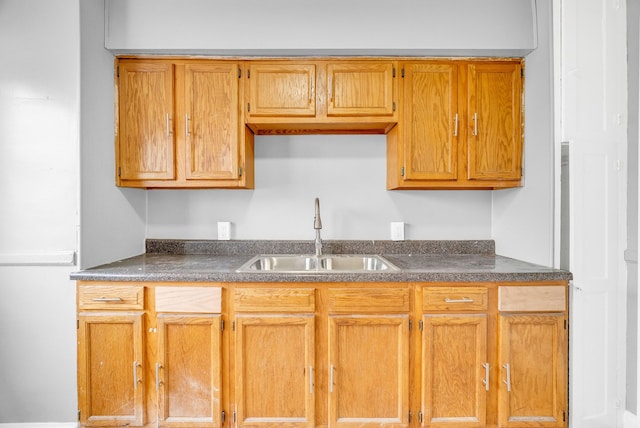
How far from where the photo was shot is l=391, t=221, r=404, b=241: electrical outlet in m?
2.36

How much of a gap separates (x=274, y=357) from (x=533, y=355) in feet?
4.18

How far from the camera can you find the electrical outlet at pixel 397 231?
2.36 metres

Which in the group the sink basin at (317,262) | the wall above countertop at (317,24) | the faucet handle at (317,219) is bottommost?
the sink basin at (317,262)

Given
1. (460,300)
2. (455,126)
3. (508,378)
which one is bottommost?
(508,378)

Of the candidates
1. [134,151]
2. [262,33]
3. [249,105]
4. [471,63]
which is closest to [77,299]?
[134,151]

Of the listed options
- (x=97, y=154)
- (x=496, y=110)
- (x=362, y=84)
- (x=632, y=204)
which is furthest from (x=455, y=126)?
(x=97, y=154)

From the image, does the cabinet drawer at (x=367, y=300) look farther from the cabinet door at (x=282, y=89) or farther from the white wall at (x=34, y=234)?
the white wall at (x=34, y=234)

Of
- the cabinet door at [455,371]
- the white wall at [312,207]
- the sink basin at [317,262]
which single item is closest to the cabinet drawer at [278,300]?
the sink basin at [317,262]

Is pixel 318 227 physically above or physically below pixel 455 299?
above

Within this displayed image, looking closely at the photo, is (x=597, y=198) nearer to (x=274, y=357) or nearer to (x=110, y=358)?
(x=274, y=357)

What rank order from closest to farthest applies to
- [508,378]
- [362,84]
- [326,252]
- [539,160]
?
[508,378] → [539,160] → [362,84] → [326,252]

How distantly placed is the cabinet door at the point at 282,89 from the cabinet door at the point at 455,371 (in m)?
1.36

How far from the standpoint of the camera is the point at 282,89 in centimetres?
203

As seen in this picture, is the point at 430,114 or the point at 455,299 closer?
the point at 455,299
